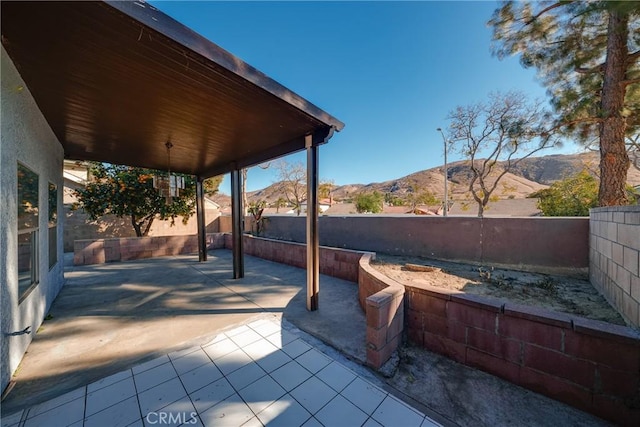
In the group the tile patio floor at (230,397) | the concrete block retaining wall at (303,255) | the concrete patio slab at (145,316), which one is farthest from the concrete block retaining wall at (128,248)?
the tile patio floor at (230,397)

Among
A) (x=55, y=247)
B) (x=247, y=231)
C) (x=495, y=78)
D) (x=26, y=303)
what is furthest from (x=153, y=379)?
(x=495, y=78)

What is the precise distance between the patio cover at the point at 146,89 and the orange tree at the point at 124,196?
121 inches

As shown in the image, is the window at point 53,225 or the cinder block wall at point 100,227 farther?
the cinder block wall at point 100,227

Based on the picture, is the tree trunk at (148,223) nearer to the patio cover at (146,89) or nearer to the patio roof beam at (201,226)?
the patio roof beam at (201,226)

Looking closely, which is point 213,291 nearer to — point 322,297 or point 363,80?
point 322,297

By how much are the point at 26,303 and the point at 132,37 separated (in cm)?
289

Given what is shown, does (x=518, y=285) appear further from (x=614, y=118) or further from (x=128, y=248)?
(x=128, y=248)

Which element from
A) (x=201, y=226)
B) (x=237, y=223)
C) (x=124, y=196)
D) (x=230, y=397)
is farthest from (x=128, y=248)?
(x=230, y=397)

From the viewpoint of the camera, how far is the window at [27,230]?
90.0 inches

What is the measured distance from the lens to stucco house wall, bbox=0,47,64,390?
1.82m

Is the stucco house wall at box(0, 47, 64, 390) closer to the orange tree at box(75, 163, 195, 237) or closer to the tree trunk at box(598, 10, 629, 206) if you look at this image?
the orange tree at box(75, 163, 195, 237)

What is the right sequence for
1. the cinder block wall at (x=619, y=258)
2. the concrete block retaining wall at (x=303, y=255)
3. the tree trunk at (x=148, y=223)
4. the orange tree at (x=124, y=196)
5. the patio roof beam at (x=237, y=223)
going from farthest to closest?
1. the tree trunk at (x=148, y=223)
2. the orange tree at (x=124, y=196)
3. the patio roof beam at (x=237, y=223)
4. the concrete block retaining wall at (x=303, y=255)
5. the cinder block wall at (x=619, y=258)

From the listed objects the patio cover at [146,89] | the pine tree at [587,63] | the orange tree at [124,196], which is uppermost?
the pine tree at [587,63]

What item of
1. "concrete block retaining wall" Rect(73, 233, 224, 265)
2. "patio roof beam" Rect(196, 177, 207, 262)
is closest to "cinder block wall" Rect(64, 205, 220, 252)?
"concrete block retaining wall" Rect(73, 233, 224, 265)
